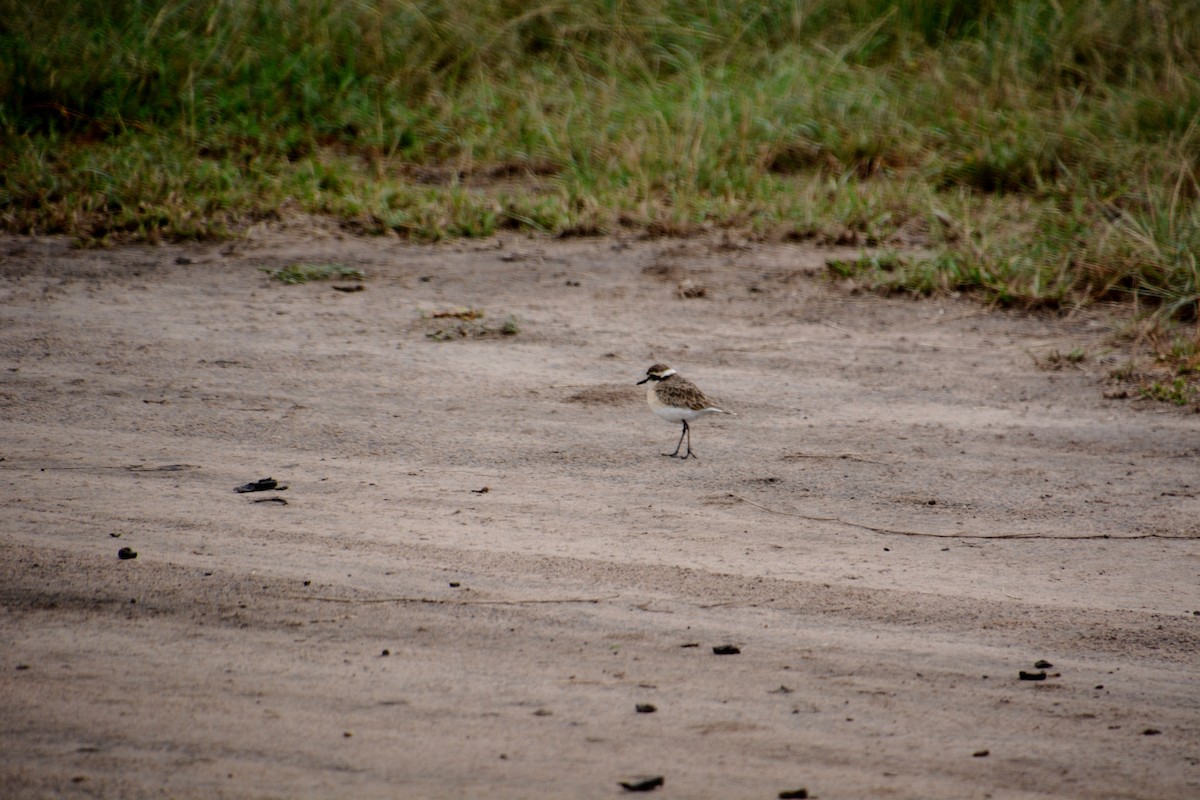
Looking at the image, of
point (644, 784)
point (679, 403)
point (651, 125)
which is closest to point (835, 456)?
point (679, 403)

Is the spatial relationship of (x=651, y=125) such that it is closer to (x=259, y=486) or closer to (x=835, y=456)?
(x=835, y=456)

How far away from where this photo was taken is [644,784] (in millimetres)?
2803

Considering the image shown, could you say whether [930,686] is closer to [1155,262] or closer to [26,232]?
[1155,262]

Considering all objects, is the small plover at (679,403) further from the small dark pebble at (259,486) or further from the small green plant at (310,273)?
the small green plant at (310,273)

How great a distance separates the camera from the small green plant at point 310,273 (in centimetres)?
730

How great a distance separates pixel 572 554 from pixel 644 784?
1.29 meters

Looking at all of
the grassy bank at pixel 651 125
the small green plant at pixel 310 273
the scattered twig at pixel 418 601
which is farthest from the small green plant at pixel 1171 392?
the small green plant at pixel 310 273

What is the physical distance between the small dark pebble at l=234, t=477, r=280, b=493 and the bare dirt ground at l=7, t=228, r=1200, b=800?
0.04 m

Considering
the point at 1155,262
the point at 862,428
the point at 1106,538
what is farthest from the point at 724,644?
the point at 1155,262

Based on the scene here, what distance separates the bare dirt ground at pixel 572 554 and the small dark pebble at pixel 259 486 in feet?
0.15

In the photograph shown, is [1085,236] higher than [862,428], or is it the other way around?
[1085,236]

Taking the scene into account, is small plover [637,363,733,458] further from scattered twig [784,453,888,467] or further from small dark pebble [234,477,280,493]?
small dark pebble [234,477,280,493]

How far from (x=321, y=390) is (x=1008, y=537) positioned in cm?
300

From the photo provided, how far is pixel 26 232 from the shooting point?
7840 mm
